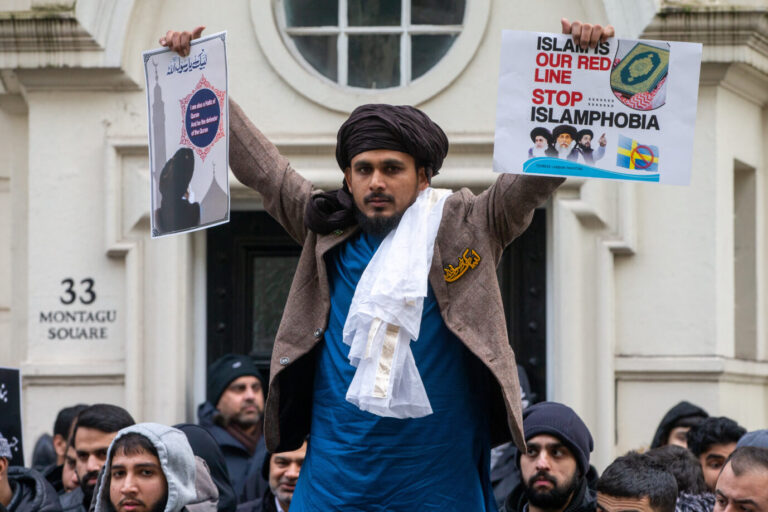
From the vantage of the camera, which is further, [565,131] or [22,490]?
[22,490]

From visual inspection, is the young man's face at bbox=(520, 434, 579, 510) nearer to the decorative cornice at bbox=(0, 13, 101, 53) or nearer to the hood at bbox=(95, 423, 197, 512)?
the hood at bbox=(95, 423, 197, 512)

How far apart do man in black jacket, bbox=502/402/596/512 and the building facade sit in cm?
248

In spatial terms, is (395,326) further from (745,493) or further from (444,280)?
(745,493)

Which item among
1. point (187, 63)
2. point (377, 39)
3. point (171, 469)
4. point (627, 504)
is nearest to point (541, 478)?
point (627, 504)

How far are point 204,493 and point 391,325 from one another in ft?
7.40

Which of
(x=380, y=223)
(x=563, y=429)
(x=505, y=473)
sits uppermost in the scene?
(x=380, y=223)

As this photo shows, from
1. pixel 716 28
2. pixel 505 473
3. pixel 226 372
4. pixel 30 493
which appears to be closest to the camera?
pixel 30 493

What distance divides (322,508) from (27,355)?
16.6 feet

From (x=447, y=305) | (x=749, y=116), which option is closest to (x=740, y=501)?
(x=447, y=305)

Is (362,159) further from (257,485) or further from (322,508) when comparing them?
(257,485)

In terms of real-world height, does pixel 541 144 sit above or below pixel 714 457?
above

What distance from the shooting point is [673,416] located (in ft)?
28.0

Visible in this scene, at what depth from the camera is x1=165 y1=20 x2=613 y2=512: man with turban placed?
4.76m

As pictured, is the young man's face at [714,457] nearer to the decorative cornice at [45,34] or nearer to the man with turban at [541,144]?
the man with turban at [541,144]
